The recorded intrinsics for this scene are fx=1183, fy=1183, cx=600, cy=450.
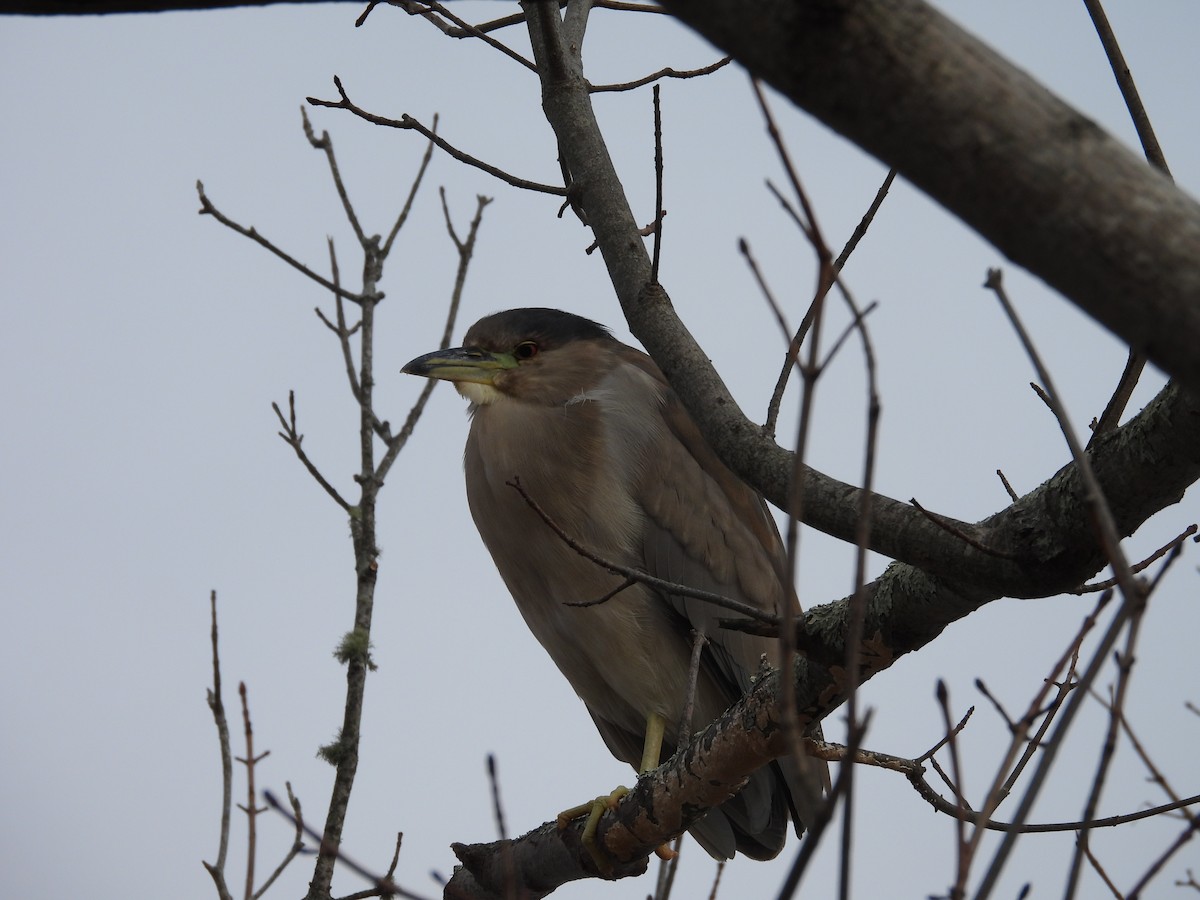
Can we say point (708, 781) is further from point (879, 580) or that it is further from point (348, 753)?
point (348, 753)

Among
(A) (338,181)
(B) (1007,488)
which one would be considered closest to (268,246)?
(A) (338,181)

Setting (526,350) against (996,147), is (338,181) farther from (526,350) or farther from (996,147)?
(996,147)

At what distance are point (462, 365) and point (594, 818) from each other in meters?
1.90

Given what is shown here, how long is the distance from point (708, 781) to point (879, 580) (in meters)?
0.89

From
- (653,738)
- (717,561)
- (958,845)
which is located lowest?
(958,845)

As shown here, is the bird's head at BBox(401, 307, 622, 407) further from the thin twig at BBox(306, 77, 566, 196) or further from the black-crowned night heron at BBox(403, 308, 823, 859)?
the thin twig at BBox(306, 77, 566, 196)

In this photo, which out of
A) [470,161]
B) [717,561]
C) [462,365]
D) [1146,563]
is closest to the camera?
[1146,563]

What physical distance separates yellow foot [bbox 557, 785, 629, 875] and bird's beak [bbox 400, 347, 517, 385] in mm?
1720

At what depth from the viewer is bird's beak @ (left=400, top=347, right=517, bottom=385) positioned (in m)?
4.49

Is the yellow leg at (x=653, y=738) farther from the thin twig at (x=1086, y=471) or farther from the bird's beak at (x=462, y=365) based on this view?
the thin twig at (x=1086, y=471)

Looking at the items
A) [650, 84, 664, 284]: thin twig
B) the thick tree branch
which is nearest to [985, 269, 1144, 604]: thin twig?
the thick tree branch

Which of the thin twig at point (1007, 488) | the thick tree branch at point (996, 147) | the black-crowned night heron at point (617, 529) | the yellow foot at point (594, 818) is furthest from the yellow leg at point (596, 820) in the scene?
the thick tree branch at point (996, 147)

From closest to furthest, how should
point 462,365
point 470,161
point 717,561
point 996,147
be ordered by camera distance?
1. point 996,147
2. point 470,161
3. point 717,561
4. point 462,365

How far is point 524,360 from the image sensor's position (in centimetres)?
473
